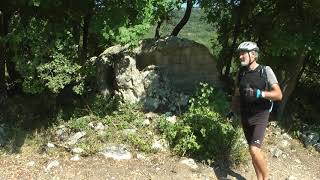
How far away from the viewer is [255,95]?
656 centimetres

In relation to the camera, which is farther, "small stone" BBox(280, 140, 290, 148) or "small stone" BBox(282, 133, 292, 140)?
"small stone" BBox(282, 133, 292, 140)

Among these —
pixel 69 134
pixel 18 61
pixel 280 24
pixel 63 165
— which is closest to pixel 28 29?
pixel 18 61

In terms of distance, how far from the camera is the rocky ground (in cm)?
732

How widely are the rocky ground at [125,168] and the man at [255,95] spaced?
0.86m

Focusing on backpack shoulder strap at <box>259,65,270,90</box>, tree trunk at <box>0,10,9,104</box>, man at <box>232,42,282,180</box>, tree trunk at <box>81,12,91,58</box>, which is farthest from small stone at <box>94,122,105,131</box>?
backpack shoulder strap at <box>259,65,270,90</box>

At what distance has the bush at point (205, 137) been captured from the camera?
7770 mm

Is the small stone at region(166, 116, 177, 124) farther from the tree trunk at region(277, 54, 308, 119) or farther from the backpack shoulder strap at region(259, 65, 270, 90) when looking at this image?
the backpack shoulder strap at region(259, 65, 270, 90)

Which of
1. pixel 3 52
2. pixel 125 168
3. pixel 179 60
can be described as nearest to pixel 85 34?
pixel 3 52

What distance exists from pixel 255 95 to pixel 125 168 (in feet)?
7.08

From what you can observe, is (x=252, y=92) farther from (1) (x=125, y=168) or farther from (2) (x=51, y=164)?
(2) (x=51, y=164)

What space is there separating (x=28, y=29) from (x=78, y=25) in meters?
1.16

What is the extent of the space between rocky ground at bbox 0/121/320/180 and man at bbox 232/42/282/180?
2.81ft

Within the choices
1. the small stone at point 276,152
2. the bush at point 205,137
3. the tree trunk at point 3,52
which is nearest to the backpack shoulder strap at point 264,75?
the bush at point 205,137

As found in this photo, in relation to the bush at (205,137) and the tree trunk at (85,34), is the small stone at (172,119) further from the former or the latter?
the tree trunk at (85,34)
